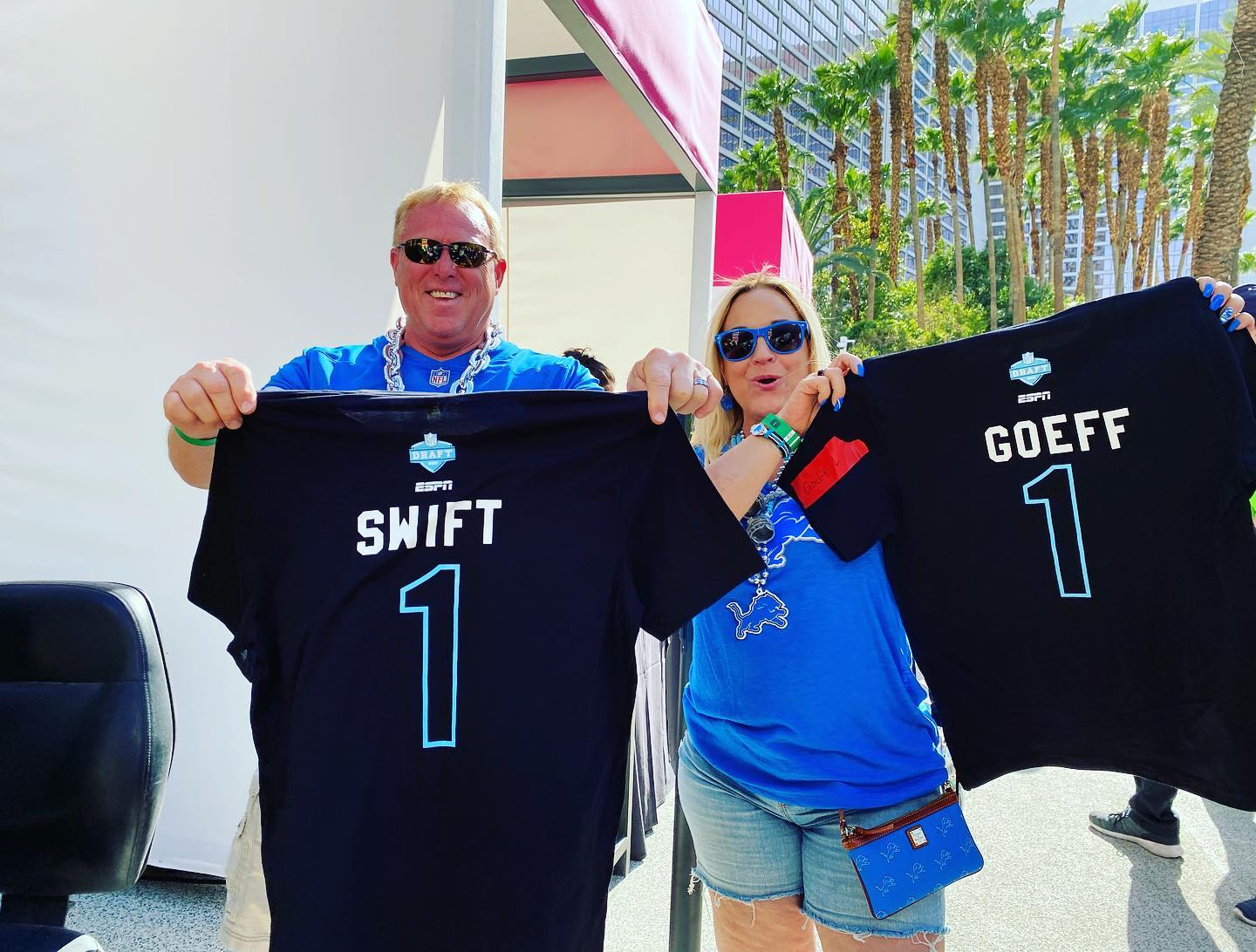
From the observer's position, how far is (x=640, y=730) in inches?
133

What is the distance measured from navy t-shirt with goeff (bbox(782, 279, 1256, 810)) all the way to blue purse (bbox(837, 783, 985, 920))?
0.19 meters

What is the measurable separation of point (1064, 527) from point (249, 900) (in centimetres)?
190

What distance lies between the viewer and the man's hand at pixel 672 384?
1.48 meters

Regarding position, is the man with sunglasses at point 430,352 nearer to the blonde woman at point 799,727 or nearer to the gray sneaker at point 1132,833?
the blonde woman at point 799,727

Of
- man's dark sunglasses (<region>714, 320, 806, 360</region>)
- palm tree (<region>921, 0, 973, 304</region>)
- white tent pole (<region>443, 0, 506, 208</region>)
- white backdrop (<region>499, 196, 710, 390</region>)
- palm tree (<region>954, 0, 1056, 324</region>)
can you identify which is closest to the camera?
man's dark sunglasses (<region>714, 320, 806, 360</region>)

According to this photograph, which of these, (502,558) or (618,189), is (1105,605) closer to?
(502,558)

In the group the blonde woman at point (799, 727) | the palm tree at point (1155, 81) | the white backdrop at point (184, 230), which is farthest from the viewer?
the palm tree at point (1155, 81)

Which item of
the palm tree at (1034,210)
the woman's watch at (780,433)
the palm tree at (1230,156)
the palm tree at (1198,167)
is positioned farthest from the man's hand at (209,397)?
the palm tree at (1034,210)

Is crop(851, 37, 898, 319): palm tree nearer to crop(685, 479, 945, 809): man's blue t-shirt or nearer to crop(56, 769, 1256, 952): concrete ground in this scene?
crop(56, 769, 1256, 952): concrete ground

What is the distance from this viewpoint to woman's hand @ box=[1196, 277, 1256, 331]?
1.66 metres

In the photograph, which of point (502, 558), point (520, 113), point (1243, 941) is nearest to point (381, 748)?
point (502, 558)

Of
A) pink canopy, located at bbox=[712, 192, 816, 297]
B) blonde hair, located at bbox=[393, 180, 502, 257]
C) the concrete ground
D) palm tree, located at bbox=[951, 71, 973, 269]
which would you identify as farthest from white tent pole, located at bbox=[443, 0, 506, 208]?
palm tree, located at bbox=[951, 71, 973, 269]

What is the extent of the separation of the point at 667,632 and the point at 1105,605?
949mm

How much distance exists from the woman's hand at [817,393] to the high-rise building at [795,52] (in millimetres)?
61228
